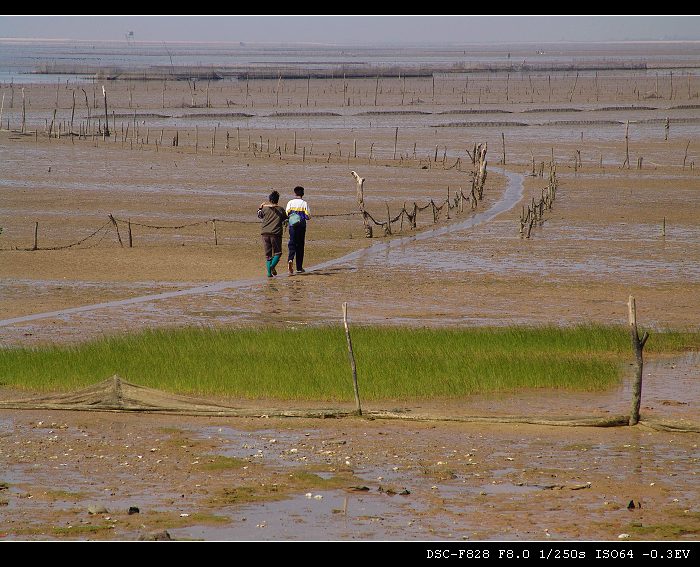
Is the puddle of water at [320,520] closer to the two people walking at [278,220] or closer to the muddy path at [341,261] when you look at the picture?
the muddy path at [341,261]

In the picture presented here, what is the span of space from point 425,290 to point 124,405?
Answer: 8.06 m

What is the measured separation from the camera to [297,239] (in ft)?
61.6

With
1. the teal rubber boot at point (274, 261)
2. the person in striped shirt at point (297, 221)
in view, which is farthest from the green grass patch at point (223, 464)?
the teal rubber boot at point (274, 261)

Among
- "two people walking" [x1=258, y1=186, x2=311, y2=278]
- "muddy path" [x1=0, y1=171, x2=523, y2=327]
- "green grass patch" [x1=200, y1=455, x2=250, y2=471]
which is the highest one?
"two people walking" [x1=258, y1=186, x2=311, y2=278]

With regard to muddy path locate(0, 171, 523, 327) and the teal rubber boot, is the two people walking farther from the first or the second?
muddy path locate(0, 171, 523, 327)

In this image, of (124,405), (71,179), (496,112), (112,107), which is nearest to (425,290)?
(124,405)

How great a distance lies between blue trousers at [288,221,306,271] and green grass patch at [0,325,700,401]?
404 centimetres

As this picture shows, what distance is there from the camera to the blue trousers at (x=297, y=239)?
18.5m

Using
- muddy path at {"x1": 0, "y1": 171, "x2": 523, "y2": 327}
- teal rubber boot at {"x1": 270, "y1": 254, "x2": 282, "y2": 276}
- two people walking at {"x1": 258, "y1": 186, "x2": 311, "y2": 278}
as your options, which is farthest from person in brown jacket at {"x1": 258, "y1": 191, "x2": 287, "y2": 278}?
muddy path at {"x1": 0, "y1": 171, "x2": 523, "y2": 327}

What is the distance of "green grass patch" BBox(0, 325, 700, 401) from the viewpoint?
12.2 m

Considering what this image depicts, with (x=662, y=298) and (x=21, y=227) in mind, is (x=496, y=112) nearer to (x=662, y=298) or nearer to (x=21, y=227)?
(x=21, y=227)

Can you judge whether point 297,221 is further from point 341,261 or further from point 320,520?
point 320,520

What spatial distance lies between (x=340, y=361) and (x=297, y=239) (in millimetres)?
6103

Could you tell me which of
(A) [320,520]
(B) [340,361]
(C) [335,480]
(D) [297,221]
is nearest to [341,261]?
(D) [297,221]
